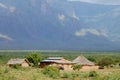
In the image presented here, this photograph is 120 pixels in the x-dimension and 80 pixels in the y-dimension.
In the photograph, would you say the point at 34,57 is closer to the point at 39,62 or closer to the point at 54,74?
the point at 39,62

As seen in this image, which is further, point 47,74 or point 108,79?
point 47,74

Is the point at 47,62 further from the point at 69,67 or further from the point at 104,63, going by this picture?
the point at 104,63

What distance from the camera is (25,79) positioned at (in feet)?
103

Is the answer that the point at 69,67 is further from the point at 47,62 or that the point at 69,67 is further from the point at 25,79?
the point at 25,79

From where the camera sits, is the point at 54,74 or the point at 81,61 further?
the point at 81,61

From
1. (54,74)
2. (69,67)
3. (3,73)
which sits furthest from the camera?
(69,67)

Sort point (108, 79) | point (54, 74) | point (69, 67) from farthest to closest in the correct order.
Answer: point (69, 67) < point (54, 74) < point (108, 79)

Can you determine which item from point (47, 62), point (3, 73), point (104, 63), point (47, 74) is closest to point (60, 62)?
point (47, 62)

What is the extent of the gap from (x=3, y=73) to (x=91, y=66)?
151 ft

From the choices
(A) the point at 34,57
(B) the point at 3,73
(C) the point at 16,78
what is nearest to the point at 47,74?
(B) the point at 3,73

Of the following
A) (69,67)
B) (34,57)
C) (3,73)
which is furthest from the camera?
(34,57)

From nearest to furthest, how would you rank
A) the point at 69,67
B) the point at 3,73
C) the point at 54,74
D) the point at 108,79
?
the point at 108,79 < the point at 3,73 < the point at 54,74 < the point at 69,67

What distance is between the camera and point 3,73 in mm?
34531

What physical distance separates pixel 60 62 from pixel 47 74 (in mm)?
38686
